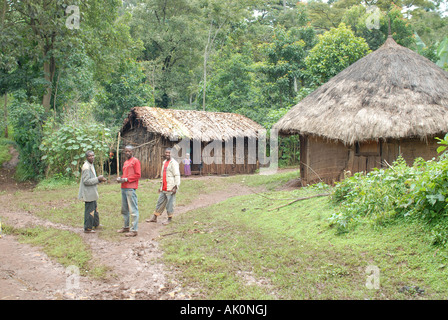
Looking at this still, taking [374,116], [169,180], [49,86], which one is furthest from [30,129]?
[374,116]

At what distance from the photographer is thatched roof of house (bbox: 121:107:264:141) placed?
53.7 feet

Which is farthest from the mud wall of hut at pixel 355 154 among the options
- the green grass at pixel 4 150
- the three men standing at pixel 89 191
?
the green grass at pixel 4 150

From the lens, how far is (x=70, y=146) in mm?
13750

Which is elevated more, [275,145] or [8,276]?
[275,145]

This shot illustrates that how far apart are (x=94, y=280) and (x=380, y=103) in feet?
28.8

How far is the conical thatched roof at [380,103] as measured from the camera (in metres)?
9.77

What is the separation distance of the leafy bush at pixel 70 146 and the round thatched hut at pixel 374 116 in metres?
7.15

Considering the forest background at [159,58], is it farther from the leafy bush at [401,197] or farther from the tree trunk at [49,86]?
the leafy bush at [401,197]

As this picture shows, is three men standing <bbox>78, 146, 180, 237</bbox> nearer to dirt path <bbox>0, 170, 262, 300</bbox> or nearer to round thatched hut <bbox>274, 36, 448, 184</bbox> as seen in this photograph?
dirt path <bbox>0, 170, 262, 300</bbox>

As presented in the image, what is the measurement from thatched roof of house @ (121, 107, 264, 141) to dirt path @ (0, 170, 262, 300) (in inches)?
382
